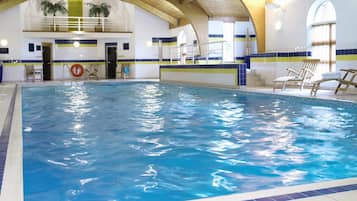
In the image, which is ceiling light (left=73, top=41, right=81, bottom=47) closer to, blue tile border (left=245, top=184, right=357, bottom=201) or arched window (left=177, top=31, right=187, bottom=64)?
arched window (left=177, top=31, right=187, bottom=64)

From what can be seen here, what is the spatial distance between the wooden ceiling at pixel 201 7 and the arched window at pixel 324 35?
277 cm

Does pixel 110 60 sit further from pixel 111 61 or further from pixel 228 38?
pixel 228 38

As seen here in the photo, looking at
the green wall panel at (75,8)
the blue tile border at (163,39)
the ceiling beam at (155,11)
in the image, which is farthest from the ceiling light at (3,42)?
the blue tile border at (163,39)

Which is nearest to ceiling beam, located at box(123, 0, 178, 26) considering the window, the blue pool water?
the window

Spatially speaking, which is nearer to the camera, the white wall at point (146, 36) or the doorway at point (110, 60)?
the white wall at point (146, 36)

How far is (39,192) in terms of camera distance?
2879 mm

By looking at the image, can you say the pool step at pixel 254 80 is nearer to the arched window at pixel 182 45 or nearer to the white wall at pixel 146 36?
the arched window at pixel 182 45

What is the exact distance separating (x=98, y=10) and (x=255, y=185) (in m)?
19.3

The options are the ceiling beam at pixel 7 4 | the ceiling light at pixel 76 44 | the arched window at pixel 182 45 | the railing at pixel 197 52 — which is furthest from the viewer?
the ceiling light at pixel 76 44

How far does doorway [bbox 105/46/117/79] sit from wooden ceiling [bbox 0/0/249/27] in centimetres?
315

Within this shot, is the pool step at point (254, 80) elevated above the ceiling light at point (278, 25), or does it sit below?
below

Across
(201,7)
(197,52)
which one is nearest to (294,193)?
(201,7)

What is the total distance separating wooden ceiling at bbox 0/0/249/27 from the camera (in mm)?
15696

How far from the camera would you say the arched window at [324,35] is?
1087 centimetres
